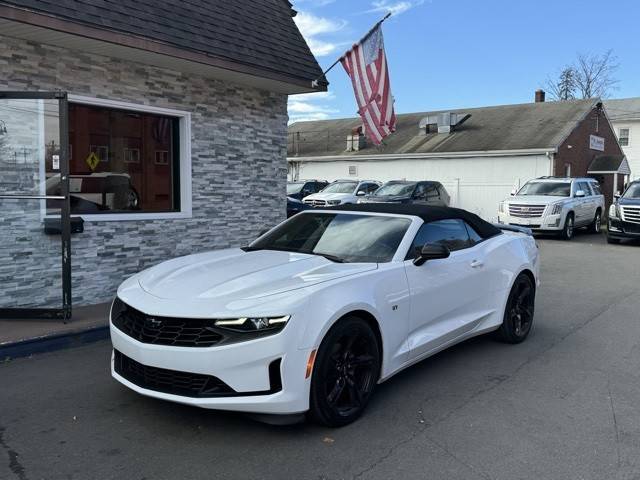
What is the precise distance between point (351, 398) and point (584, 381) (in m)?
2.24

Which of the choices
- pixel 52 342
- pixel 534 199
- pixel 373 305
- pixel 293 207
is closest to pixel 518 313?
pixel 373 305

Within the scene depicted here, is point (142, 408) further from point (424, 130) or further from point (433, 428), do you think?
point (424, 130)

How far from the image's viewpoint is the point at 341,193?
848 inches

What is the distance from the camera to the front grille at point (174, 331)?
3.51 metres

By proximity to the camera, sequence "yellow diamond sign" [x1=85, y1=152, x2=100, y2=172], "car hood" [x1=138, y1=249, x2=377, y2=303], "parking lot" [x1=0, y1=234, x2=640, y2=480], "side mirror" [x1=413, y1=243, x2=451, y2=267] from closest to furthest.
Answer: "parking lot" [x1=0, y1=234, x2=640, y2=480], "car hood" [x1=138, y1=249, x2=377, y2=303], "side mirror" [x1=413, y1=243, x2=451, y2=267], "yellow diamond sign" [x1=85, y1=152, x2=100, y2=172]

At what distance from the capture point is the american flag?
400 inches

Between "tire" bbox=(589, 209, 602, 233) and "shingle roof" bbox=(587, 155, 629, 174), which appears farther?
"shingle roof" bbox=(587, 155, 629, 174)

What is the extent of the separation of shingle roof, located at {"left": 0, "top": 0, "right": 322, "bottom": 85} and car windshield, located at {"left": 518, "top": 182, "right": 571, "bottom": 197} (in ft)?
37.1

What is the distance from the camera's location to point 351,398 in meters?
3.94

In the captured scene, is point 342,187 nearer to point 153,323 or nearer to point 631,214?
point 631,214

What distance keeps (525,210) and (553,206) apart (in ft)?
2.62

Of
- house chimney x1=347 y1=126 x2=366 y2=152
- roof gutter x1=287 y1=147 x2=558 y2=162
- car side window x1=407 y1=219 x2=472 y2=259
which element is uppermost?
house chimney x1=347 y1=126 x2=366 y2=152

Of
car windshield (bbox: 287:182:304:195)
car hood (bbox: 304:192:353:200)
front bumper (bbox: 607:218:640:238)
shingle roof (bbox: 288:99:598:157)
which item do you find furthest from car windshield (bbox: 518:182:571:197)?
car windshield (bbox: 287:182:304:195)

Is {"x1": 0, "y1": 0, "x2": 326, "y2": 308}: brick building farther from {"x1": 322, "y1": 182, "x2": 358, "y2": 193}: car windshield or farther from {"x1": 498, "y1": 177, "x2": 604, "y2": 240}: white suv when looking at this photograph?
{"x1": 322, "y1": 182, "x2": 358, "y2": 193}: car windshield
